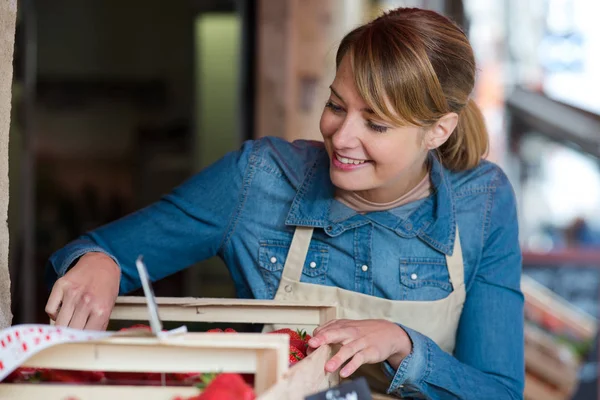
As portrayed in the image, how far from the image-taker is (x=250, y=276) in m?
2.06

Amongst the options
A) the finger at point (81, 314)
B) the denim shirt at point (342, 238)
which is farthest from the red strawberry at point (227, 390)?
the denim shirt at point (342, 238)

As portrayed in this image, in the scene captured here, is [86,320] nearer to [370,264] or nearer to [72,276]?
[72,276]

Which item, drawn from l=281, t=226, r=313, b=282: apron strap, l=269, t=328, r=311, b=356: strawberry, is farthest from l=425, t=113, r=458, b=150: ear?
l=269, t=328, r=311, b=356: strawberry

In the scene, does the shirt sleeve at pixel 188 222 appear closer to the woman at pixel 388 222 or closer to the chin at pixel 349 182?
the woman at pixel 388 222

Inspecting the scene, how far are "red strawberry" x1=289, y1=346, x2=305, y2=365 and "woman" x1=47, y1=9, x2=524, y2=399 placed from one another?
0.85 feet

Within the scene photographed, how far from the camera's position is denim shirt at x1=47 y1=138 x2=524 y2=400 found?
1.99m

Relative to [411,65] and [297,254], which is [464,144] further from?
[297,254]

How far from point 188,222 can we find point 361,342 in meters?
0.69

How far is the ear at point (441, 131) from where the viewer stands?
1.93 metres

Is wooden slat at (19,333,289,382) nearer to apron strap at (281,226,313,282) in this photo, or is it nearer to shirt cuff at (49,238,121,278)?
shirt cuff at (49,238,121,278)

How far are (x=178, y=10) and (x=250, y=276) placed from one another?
13.2 feet

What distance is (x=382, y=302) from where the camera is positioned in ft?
6.33

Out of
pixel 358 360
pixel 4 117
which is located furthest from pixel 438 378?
pixel 4 117

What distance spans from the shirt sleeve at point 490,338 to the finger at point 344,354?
23 centimetres
